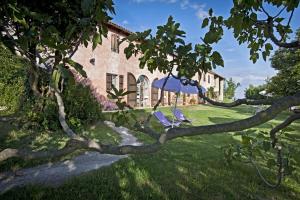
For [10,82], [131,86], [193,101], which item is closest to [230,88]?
[193,101]

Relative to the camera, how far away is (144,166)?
19.3 feet

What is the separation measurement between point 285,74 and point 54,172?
97.6ft

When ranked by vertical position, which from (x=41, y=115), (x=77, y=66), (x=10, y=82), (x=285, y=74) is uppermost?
(x=285, y=74)

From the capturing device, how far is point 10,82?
1248 cm

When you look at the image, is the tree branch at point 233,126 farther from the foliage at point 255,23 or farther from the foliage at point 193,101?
the foliage at point 193,101

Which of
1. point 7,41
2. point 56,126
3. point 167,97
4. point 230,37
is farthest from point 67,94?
point 167,97

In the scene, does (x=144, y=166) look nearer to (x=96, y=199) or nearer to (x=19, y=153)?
(x=96, y=199)

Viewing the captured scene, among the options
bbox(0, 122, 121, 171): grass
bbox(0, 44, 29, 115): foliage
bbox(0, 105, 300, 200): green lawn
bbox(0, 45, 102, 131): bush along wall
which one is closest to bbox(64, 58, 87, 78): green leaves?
bbox(0, 105, 300, 200): green lawn

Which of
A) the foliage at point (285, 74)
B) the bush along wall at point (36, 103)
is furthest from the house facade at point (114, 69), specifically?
the foliage at point (285, 74)

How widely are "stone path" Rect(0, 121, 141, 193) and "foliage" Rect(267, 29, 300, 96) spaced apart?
833 inches

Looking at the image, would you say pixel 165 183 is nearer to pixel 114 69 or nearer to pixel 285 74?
pixel 114 69

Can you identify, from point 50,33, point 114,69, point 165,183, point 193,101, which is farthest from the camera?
point 193,101

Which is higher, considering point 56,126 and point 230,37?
point 230,37

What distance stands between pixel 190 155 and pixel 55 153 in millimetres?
6214
